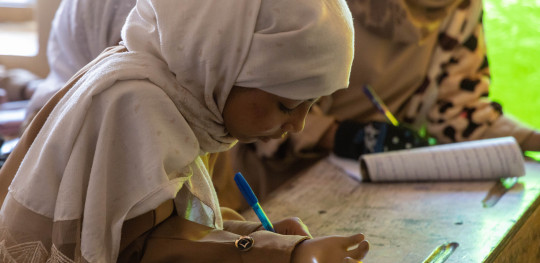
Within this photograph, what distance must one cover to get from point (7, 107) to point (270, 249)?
3.89ft

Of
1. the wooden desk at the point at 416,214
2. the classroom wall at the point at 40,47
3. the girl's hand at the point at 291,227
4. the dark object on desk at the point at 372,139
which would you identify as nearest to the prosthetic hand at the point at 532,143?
the wooden desk at the point at 416,214

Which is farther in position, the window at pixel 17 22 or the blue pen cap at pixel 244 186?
the window at pixel 17 22

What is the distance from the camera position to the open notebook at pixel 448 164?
1.16 m

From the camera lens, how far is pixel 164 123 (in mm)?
631

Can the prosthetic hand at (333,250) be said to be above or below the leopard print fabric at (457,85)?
above

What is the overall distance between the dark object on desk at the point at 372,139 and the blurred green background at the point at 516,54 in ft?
1.83

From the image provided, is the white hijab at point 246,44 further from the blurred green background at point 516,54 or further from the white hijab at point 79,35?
the blurred green background at point 516,54

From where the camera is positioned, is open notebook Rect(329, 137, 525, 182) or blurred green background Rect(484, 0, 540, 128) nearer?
open notebook Rect(329, 137, 525, 182)

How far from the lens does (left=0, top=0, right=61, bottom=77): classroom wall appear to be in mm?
1732

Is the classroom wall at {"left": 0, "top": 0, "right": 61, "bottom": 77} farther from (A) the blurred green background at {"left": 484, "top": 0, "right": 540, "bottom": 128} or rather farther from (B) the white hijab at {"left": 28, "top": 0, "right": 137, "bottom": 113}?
(A) the blurred green background at {"left": 484, "top": 0, "right": 540, "bottom": 128}

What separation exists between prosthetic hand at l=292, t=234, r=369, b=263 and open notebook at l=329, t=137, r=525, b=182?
0.58 m

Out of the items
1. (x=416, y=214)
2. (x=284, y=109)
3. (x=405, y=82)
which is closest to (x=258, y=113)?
(x=284, y=109)

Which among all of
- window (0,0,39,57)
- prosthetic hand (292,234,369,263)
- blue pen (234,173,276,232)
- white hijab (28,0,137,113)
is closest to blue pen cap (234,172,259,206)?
blue pen (234,173,276,232)

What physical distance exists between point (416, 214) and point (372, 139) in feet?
0.94
